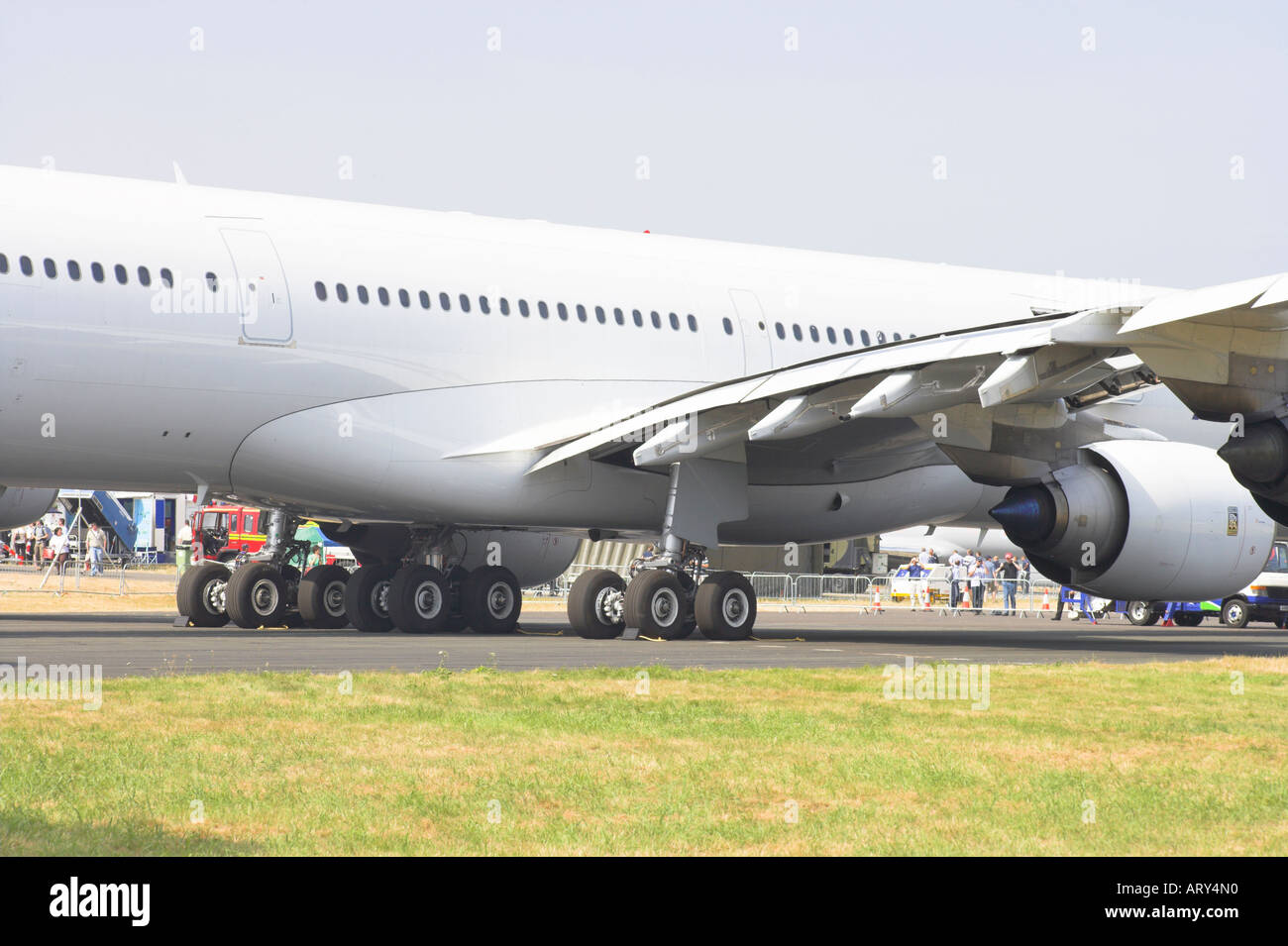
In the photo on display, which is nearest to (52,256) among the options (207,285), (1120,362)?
(207,285)

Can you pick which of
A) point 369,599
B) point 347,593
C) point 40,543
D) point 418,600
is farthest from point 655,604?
point 40,543

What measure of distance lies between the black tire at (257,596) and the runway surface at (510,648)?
0.66 m

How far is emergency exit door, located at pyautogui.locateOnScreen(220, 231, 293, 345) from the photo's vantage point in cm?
1608

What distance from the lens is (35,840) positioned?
17.5 ft

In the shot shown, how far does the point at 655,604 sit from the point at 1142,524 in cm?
538

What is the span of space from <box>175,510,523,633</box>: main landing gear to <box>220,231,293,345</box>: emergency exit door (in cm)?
374

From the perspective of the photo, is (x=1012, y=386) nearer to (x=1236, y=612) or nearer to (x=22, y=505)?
(x=22, y=505)

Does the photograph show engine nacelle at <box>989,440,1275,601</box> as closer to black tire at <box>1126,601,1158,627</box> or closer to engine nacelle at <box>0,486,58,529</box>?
engine nacelle at <box>0,486,58,529</box>

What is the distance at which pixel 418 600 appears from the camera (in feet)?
63.5

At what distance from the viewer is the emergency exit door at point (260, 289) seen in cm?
1608

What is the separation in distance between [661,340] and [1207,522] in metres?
6.72

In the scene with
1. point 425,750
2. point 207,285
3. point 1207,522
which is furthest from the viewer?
point 1207,522
